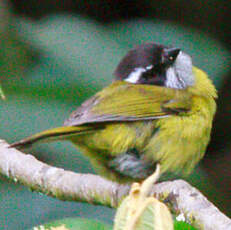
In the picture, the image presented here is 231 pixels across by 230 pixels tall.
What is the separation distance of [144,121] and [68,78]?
99 cm

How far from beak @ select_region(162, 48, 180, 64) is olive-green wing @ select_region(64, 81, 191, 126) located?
6.9 inches

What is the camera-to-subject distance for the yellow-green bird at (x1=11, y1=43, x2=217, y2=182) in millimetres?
2318

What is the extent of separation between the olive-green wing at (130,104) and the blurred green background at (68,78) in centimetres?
52

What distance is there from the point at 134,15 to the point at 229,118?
3.70 ft

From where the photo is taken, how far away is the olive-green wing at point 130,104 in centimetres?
232

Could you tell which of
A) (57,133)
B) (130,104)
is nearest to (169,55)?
(130,104)

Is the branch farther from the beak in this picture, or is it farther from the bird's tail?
the beak

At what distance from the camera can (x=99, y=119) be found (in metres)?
2.27

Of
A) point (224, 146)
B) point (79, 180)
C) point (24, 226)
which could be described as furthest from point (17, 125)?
point (224, 146)

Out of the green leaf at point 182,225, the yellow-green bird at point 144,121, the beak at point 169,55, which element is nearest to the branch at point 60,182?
the yellow-green bird at point 144,121

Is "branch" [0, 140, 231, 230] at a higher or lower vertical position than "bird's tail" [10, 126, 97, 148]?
lower

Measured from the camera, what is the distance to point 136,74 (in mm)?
2816

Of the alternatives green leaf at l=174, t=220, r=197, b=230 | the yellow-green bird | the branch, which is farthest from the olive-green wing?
green leaf at l=174, t=220, r=197, b=230

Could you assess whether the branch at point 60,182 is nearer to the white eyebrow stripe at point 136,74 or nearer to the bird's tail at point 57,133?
the bird's tail at point 57,133
